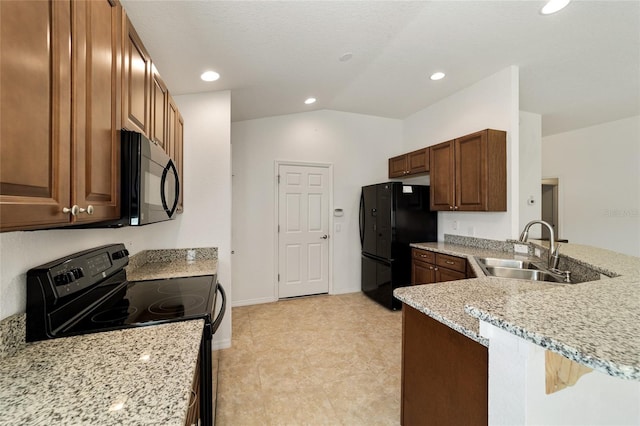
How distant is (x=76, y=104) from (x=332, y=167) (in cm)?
346

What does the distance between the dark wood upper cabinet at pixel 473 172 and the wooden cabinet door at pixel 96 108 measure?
A: 2.98 meters

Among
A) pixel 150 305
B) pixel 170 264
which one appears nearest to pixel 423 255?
pixel 170 264

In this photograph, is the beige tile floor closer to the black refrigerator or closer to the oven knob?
the black refrigerator

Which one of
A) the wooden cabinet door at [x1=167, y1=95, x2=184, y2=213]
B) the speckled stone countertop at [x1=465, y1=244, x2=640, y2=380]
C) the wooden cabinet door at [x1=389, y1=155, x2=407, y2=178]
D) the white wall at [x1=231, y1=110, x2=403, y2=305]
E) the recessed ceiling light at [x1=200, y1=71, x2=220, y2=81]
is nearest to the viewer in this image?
the speckled stone countertop at [x1=465, y1=244, x2=640, y2=380]

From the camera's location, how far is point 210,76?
2227 mm

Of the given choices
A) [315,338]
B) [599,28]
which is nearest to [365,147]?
[599,28]

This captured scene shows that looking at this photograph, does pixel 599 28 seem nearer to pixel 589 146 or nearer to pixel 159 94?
pixel 589 146

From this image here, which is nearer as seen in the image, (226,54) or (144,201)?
(144,201)

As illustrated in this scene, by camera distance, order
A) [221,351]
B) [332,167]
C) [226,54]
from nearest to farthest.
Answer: [226,54], [221,351], [332,167]

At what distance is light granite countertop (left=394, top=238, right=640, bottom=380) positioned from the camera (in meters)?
0.51

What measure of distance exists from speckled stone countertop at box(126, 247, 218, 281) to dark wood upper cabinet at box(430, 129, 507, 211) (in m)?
2.65

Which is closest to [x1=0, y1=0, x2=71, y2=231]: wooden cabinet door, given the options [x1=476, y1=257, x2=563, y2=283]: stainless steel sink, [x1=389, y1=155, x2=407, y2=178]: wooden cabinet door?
[x1=476, y1=257, x2=563, y2=283]: stainless steel sink

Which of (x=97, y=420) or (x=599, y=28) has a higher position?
(x=599, y=28)

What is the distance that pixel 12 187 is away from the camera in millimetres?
525
